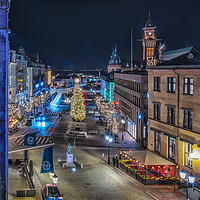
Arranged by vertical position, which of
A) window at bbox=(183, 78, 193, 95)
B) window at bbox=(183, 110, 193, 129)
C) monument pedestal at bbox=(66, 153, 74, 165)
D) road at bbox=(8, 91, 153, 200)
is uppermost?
window at bbox=(183, 78, 193, 95)

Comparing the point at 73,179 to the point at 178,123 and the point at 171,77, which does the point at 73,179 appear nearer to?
the point at 178,123

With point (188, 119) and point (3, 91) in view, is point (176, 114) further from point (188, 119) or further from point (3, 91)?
point (3, 91)

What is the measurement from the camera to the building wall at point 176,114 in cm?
3052

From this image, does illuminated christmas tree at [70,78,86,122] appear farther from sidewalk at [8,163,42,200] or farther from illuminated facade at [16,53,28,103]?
sidewalk at [8,163,42,200]

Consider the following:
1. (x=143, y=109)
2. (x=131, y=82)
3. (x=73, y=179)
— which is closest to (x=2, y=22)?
(x=73, y=179)

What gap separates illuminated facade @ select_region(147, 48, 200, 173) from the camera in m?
30.7

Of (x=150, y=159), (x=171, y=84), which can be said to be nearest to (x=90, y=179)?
(x=150, y=159)

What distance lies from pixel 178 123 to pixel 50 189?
14228 mm

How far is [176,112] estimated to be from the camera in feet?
111

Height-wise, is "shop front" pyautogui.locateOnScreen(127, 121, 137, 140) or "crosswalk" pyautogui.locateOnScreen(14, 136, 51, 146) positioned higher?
"shop front" pyautogui.locateOnScreen(127, 121, 137, 140)

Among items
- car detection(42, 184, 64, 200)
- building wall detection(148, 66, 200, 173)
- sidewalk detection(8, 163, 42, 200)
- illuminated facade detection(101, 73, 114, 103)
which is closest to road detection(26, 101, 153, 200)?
sidewalk detection(8, 163, 42, 200)

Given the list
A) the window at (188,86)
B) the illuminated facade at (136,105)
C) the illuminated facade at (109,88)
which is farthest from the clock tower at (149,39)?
the window at (188,86)

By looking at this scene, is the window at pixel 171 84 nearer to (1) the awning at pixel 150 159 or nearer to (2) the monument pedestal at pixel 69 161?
(1) the awning at pixel 150 159

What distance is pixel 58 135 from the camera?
6088 centimetres
